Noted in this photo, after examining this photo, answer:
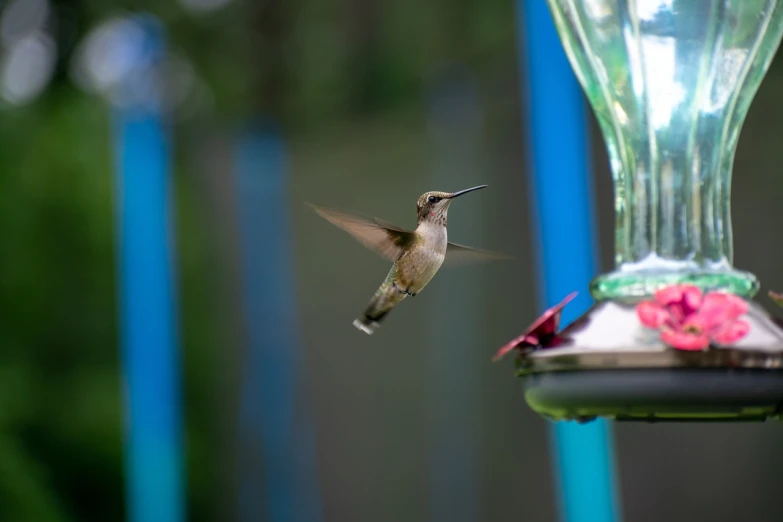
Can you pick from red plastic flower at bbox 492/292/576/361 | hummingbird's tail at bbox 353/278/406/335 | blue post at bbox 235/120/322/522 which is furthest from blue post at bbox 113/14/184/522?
red plastic flower at bbox 492/292/576/361

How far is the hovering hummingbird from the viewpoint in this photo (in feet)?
5.62

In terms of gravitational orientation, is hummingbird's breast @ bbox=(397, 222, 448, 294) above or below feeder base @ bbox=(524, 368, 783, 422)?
above

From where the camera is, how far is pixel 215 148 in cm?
832

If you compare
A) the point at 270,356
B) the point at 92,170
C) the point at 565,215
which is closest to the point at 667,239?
the point at 565,215

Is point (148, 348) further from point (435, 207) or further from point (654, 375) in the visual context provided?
point (654, 375)

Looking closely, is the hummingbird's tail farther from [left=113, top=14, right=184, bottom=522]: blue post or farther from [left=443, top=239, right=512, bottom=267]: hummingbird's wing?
[left=113, top=14, right=184, bottom=522]: blue post

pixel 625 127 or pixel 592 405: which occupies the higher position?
pixel 625 127

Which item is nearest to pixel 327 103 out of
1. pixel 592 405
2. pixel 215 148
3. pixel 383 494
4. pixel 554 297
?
pixel 215 148

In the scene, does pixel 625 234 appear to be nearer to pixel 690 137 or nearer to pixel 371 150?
pixel 690 137

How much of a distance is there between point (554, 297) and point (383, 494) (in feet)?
13.4

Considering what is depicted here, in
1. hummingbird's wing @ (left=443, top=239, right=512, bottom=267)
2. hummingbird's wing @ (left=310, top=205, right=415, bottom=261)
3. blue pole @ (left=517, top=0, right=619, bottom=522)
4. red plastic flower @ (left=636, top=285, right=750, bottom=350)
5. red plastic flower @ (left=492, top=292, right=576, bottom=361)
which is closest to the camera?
red plastic flower @ (left=636, top=285, right=750, bottom=350)

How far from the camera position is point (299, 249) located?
8.34m

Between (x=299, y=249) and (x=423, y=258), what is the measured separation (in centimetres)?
663

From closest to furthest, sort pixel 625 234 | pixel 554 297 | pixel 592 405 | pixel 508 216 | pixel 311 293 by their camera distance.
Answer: pixel 592 405, pixel 625 234, pixel 554 297, pixel 508 216, pixel 311 293
